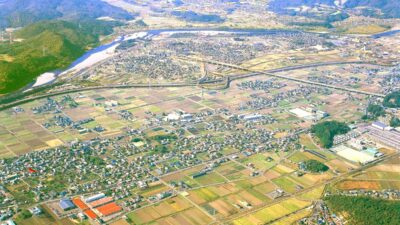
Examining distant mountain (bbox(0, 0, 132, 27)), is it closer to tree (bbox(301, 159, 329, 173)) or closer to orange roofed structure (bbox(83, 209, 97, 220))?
orange roofed structure (bbox(83, 209, 97, 220))

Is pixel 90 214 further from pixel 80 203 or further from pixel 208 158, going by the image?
pixel 208 158

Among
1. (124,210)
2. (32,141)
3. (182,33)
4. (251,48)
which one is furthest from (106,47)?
(124,210)

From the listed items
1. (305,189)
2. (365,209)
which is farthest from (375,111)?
(365,209)

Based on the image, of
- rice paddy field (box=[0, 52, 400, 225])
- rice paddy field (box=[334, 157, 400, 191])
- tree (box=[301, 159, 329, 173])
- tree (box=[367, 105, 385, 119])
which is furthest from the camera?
tree (box=[367, 105, 385, 119])

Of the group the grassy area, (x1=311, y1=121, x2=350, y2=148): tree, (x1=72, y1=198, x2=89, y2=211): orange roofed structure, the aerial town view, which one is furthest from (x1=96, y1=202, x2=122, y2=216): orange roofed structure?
(x1=311, y1=121, x2=350, y2=148): tree

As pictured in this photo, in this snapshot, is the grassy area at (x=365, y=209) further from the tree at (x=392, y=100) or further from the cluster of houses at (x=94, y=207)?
the tree at (x=392, y=100)

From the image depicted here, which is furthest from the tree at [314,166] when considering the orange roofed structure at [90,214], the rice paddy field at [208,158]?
the orange roofed structure at [90,214]
